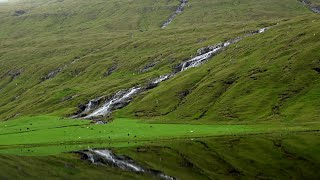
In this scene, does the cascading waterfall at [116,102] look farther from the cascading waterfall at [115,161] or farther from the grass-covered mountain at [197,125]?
the cascading waterfall at [115,161]

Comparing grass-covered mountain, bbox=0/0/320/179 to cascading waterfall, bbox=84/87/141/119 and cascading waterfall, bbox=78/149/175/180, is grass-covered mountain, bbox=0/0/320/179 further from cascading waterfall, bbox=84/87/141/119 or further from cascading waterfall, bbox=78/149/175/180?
cascading waterfall, bbox=84/87/141/119

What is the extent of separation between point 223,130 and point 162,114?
138 ft

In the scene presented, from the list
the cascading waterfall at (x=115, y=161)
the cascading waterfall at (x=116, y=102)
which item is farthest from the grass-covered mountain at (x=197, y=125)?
the cascading waterfall at (x=116, y=102)

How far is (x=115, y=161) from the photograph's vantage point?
64.0 m

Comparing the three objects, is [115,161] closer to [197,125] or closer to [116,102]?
[197,125]

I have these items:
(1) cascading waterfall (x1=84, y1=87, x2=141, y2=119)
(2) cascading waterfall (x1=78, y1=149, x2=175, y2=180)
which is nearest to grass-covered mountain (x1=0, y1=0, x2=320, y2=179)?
(2) cascading waterfall (x1=78, y1=149, x2=175, y2=180)

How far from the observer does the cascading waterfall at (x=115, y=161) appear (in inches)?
2096

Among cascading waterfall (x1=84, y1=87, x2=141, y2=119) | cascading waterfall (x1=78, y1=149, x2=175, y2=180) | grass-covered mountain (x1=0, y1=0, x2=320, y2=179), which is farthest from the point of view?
cascading waterfall (x1=84, y1=87, x2=141, y2=119)

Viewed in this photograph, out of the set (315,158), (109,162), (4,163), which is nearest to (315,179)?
(315,158)

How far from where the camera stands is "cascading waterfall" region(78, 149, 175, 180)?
175 ft

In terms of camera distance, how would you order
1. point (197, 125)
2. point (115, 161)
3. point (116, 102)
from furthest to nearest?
point (116, 102), point (197, 125), point (115, 161)

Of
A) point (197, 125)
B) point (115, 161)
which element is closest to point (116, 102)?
point (197, 125)

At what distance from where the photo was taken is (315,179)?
144 feet

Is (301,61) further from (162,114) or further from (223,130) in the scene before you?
(223,130)
